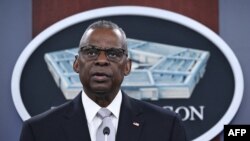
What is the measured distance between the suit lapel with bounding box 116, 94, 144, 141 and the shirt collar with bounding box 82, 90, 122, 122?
15 mm

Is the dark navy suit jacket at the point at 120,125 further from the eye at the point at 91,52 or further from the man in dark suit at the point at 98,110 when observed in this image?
the eye at the point at 91,52

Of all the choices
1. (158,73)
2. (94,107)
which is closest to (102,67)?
(94,107)

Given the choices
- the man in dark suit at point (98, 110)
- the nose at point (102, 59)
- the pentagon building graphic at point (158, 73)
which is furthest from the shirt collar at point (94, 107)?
the pentagon building graphic at point (158, 73)

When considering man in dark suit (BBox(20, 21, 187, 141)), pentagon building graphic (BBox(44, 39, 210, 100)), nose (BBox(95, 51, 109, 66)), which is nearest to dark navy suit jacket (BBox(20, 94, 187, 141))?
man in dark suit (BBox(20, 21, 187, 141))

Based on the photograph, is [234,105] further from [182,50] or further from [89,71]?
[89,71]

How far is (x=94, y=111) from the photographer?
1182mm

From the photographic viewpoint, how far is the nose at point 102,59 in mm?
1142

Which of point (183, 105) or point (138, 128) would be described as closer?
point (138, 128)

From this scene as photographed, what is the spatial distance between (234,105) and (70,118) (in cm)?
167

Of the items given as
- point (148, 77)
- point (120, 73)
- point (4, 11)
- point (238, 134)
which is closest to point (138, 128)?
point (120, 73)

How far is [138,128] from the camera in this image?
46.7 inches

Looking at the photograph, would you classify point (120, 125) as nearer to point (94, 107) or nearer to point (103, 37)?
point (94, 107)

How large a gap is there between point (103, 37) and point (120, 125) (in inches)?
8.8

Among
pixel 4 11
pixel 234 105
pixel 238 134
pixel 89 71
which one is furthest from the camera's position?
pixel 4 11
